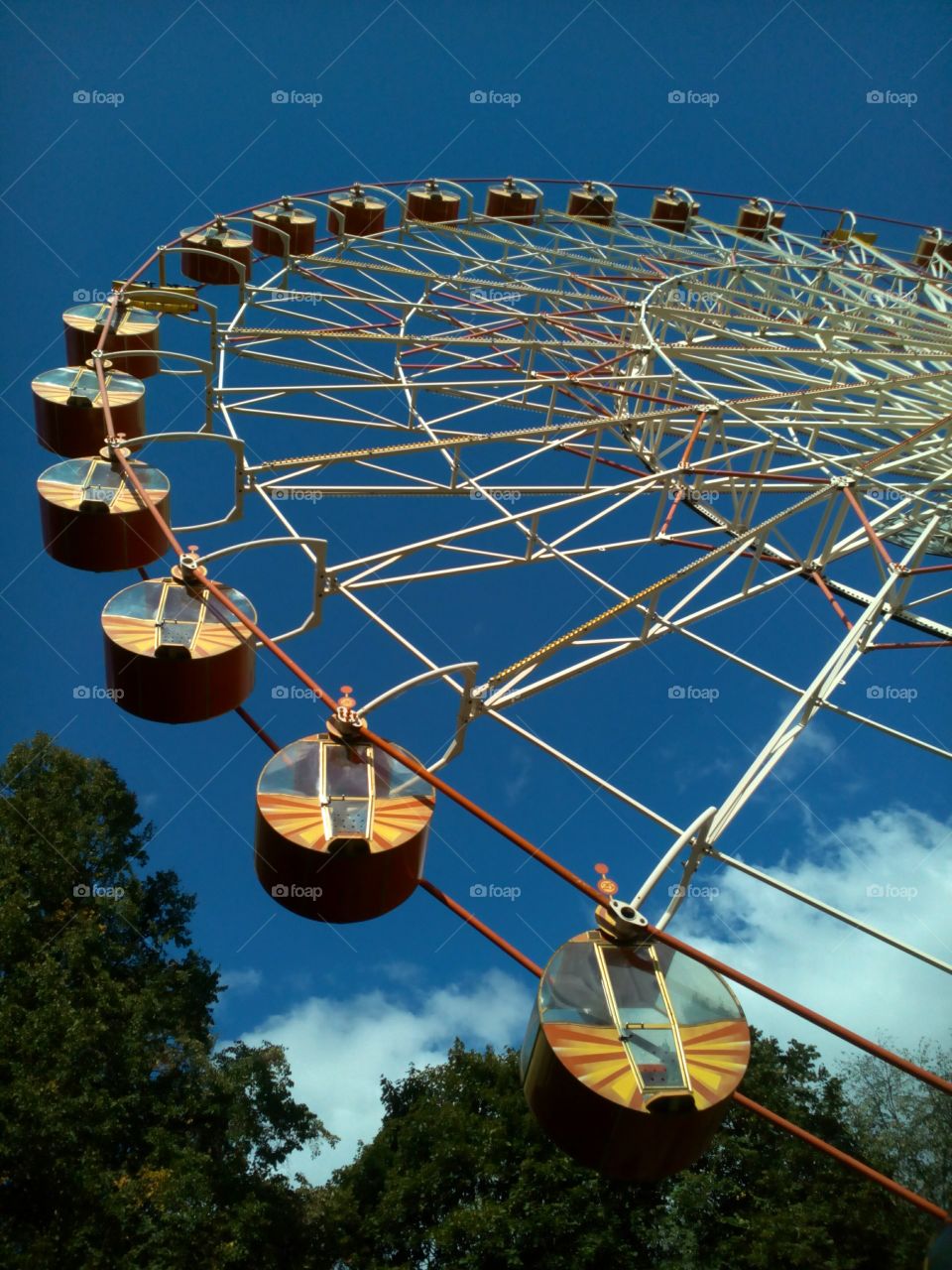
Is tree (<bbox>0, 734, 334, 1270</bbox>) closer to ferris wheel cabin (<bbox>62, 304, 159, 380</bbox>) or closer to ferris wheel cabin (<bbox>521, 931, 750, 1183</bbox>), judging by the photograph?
ferris wheel cabin (<bbox>62, 304, 159, 380</bbox>)

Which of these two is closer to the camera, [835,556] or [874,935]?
[874,935]

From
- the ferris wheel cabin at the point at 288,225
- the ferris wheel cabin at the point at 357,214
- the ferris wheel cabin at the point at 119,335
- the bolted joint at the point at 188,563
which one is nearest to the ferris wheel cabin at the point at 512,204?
the ferris wheel cabin at the point at 357,214

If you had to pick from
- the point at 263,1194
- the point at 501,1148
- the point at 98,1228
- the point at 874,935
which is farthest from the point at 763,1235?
the point at 874,935

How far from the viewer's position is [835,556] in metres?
16.2

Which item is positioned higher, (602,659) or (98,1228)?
(602,659)

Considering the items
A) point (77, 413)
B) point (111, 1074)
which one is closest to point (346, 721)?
point (77, 413)

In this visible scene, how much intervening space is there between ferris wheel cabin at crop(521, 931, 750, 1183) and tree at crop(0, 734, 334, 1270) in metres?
19.6

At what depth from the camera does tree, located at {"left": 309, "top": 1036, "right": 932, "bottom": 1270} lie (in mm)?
25297

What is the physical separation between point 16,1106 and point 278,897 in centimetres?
1863

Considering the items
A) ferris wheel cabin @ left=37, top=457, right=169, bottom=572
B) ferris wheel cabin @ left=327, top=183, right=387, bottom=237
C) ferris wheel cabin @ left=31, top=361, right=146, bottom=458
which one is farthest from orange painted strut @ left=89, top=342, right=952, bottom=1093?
ferris wheel cabin @ left=327, top=183, right=387, bottom=237

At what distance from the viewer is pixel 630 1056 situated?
787 cm

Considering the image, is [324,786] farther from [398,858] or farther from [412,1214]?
[412,1214]

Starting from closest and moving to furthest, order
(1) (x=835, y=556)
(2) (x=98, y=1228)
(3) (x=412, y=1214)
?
(1) (x=835, y=556), (2) (x=98, y=1228), (3) (x=412, y=1214)

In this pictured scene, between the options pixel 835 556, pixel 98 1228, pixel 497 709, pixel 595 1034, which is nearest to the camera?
pixel 595 1034
